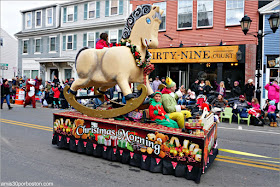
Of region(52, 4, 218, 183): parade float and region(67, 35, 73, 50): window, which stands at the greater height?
region(67, 35, 73, 50): window

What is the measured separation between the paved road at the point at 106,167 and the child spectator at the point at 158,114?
1008mm

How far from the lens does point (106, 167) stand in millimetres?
4445

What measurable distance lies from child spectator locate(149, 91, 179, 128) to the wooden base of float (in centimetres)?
21

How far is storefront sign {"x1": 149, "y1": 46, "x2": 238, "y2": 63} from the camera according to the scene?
1473 centimetres

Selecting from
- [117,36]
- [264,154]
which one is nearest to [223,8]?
[117,36]

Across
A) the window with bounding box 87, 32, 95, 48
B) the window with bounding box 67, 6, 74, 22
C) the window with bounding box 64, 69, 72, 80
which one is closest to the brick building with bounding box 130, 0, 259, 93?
the window with bounding box 87, 32, 95, 48

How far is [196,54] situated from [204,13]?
2.95 metres

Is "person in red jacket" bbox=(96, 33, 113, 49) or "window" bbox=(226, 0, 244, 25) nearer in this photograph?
"person in red jacket" bbox=(96, 33, 113, 49)

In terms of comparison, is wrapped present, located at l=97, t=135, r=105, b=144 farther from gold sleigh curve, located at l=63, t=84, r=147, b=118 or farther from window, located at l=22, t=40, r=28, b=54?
window, located at l=22, t=40, r=28, b=54

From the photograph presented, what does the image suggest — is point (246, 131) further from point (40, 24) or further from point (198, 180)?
point (40, 24)

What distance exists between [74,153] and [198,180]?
2.90 meters

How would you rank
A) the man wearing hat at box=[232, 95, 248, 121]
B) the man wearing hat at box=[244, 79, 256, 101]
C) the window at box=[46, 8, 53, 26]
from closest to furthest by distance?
1. the man wearing hat at box=[232, 95, 248, 121]
2. the man wearing hat at box=[244, 79, 256, 101]
3. the window at box=[46, 8, 53, 26]

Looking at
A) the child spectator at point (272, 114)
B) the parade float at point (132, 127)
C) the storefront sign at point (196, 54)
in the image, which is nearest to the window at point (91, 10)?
the storefront sign at point (196, 54)

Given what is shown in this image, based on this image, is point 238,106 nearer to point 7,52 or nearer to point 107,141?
point 107,141
